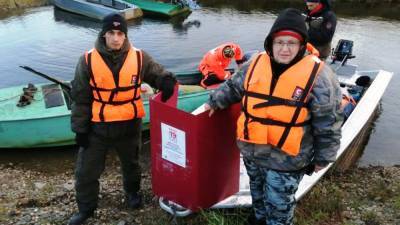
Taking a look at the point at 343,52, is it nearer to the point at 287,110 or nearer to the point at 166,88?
the point at 166,88

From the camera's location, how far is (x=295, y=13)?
100.0 inches

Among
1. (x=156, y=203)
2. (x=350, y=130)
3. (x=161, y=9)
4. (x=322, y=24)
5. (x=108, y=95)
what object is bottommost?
(x=156, y=203)

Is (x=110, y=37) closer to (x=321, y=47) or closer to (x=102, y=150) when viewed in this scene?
(x=102, y=150)

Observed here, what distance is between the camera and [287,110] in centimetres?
262

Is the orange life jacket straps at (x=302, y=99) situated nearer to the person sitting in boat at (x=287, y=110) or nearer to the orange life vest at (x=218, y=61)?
the person sitting in boat at (x=287, y=110)

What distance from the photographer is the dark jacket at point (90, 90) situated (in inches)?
130

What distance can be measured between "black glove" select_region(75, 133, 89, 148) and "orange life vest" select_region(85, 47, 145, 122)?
0.15 meters

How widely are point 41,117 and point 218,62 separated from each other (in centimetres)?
285

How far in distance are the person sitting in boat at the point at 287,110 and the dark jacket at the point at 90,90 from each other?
899mm

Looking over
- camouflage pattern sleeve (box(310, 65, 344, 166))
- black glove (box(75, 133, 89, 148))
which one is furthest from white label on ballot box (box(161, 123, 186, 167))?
camouflage pattern sleeve (box(310, 65, 344, 166))

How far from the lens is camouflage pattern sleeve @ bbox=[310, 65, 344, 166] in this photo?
2.56 m

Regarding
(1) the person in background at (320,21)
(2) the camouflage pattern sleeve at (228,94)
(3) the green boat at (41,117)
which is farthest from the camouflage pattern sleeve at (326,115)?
(3) the green boat at (41,117)

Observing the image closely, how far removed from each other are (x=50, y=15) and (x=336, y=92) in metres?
15.4

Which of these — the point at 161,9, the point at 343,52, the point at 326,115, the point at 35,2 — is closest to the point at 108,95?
the point at 326,115
